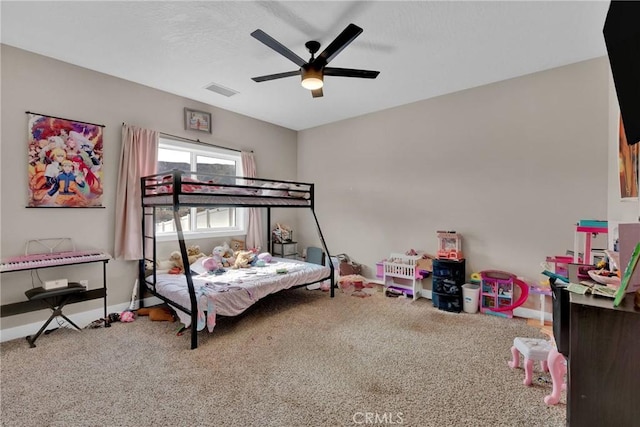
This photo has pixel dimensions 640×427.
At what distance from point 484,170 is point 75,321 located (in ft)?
16.6

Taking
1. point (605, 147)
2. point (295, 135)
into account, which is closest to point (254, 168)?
point (295, 135)

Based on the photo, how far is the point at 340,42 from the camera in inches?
83.3

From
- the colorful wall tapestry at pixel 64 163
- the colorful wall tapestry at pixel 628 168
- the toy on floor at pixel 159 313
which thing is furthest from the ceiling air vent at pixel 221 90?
the colorful wall tapestry at pixel 628 168

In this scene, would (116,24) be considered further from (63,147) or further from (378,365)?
(378,365)

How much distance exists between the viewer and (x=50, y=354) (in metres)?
2.38

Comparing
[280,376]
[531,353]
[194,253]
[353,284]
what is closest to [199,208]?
[194,253]

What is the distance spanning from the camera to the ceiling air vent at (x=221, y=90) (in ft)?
11.6

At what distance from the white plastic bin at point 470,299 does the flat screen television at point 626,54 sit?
7.93ft

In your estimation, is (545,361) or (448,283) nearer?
(545,361)

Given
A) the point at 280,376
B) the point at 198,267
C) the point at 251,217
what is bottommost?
the point at 280,376

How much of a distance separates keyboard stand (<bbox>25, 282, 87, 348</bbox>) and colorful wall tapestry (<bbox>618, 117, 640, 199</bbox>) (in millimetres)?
4500

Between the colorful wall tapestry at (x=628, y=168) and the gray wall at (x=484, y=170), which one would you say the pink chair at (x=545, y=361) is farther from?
the gray wall at (x=484, y=170)

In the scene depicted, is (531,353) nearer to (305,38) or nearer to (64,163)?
(305,38)

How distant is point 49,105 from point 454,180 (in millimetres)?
4734
